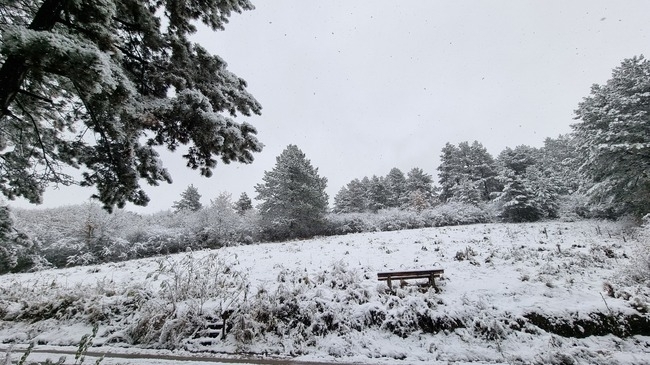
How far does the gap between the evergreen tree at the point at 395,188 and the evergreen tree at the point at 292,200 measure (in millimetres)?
20786

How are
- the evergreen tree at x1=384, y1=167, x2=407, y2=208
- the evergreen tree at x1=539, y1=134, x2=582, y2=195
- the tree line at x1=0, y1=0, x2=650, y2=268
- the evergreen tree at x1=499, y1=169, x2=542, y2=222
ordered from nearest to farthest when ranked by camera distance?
the tree line at x1=0, y1=0, x2=650, y2=268
the evergreen tree at x1=499, y1=169, x2=542, y2=222
the evergreen tree at x1=539, y1=134, x2=582, y2=195
the evergreen tree at x1=384, y1=167, x2=407, y2=208

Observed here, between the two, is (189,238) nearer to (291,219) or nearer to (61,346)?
(291,219)

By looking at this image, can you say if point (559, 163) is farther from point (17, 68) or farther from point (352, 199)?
point (17, 68)

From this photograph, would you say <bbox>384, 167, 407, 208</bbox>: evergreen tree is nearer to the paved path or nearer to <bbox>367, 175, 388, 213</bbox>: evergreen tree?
<bbox>367, 175, 388, 213</bbox>: evergreen tree

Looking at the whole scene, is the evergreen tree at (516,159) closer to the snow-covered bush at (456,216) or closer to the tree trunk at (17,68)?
the snow-covered bush at (456,216)

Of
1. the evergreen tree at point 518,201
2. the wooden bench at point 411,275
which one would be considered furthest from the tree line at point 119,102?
the evergreen tree at point 518,201

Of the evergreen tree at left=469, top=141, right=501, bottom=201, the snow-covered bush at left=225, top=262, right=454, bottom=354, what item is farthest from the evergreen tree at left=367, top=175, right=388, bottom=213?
the snow-covered bush at left=225, top=262, right=454, bottom=354

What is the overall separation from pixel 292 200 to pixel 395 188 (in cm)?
2629

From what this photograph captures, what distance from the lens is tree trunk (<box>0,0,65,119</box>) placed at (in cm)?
395

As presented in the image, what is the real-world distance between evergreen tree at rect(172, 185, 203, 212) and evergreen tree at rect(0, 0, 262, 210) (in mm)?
40245

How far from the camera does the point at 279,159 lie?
2831 cm

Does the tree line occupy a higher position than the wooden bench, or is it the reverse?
the tree line

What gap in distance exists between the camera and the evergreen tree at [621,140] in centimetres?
1470

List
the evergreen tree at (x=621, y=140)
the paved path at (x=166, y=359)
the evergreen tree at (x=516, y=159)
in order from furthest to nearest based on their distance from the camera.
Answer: the evergreen tree at (x=516, y=159) → the evergreen tree at (x=621, y=140) → the paved path at (x=166, y=359)
